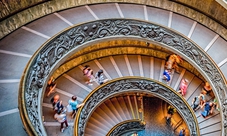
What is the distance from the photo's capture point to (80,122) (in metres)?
9.73

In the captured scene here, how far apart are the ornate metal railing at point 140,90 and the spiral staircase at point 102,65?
484mm

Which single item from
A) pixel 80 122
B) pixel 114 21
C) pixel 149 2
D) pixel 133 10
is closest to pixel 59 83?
pixel 80 122

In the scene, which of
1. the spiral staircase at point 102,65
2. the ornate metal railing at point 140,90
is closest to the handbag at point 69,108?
the spiral staircase at point 102,65

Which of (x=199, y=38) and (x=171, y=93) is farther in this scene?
(x=171, y=93)

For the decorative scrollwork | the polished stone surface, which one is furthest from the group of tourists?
the polished stone surface

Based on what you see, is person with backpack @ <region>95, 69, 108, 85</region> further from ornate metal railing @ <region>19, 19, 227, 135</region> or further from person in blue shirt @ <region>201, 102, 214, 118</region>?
person in blue shirt @ <region>201, 102, 214, 118</region>

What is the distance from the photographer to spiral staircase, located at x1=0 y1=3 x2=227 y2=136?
25.0 feet

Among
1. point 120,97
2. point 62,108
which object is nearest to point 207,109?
point 120,97

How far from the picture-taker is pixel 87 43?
10.2 meters

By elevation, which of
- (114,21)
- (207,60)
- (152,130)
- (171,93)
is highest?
(114,21)

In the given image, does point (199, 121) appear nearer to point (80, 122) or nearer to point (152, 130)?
point (152, 130)

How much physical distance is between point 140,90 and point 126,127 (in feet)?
7.63

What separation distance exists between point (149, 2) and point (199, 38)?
3.06 metres

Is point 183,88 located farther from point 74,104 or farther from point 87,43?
point 74,104
